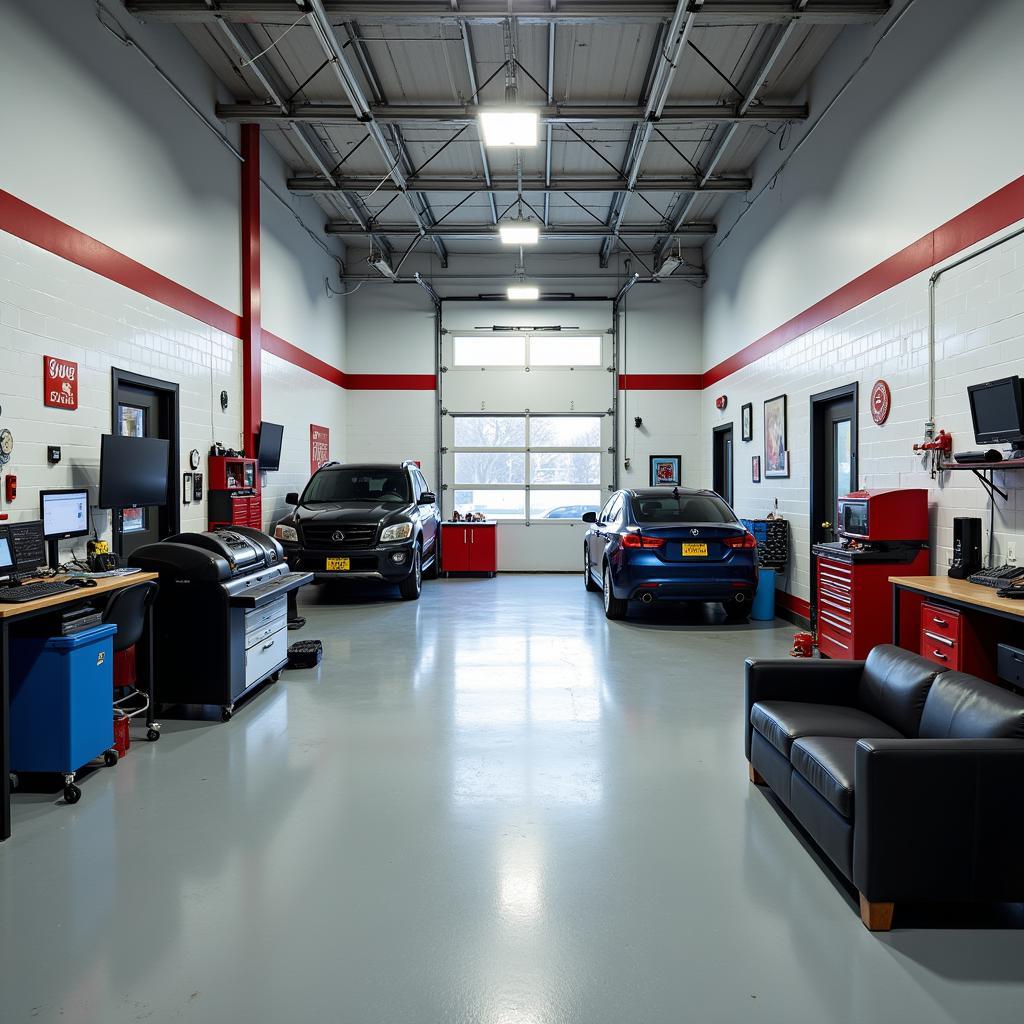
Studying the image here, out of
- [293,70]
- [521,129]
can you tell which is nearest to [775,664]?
[521,129]

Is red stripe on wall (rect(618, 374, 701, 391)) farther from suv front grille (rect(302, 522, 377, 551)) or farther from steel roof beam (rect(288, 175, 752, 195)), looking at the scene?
suv front grille (rect(302, 522, 377, 551))

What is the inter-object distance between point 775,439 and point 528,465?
4923 millimetres

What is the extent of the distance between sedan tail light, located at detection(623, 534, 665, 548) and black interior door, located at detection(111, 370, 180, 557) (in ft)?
13.3

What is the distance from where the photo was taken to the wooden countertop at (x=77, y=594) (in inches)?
123

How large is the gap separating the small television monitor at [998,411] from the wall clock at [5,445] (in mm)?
5491

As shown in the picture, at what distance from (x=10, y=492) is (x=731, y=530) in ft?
18.6

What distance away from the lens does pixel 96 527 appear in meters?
5.33

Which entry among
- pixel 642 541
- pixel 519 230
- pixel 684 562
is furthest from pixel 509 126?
pixel 684 562

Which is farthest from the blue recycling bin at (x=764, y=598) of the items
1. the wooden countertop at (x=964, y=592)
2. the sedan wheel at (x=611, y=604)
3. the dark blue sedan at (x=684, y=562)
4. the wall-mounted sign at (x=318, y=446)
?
the wall-mounted sign at (x=318, y=446)

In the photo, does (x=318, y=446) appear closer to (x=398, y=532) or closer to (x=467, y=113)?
(x=398, y=532)

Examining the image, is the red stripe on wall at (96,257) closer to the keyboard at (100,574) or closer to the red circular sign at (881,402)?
the keyboard at (100,574)

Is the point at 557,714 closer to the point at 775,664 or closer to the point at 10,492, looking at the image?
the point at 775,664

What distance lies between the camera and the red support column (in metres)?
8.02

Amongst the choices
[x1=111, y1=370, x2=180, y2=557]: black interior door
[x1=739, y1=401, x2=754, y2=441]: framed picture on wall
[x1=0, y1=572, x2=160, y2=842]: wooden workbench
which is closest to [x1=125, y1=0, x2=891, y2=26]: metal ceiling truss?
[x1=111, y1=370, x2=180, y2=557]: black interior door
